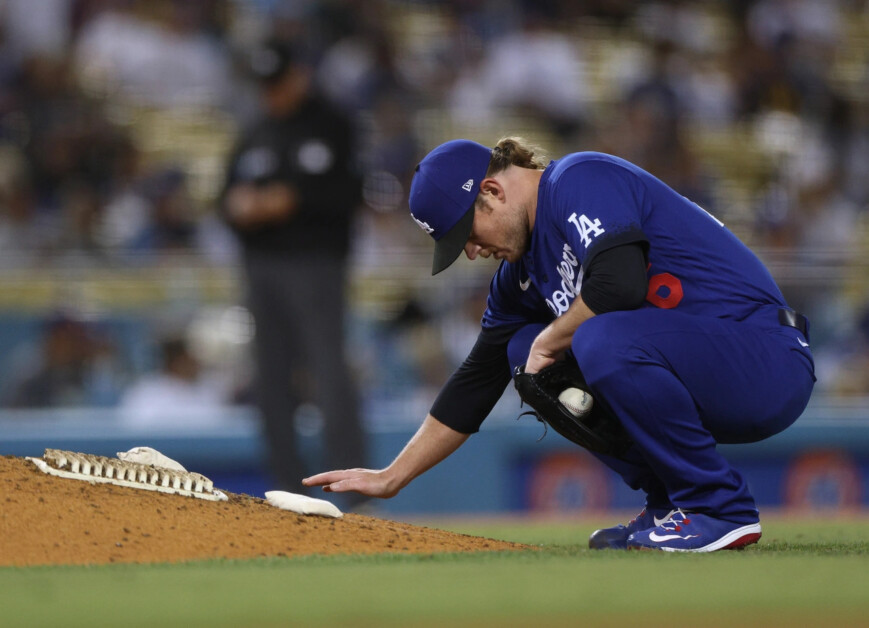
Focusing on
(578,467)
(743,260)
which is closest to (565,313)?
(743,260)

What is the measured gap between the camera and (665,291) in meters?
4.54

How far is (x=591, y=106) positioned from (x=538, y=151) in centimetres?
900

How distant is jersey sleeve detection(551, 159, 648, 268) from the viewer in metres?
4.25

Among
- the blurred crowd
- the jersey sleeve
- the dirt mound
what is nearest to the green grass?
the dirt mound

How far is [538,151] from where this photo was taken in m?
4.80

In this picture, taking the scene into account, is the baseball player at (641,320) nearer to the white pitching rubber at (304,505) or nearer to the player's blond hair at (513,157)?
the player's blond hair at (513,157)

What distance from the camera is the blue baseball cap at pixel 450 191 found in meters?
4.49

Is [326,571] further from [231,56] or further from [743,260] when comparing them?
[231,56]

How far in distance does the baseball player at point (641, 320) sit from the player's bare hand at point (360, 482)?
70 cm

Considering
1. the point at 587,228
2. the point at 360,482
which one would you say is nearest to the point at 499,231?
the point at 587,228

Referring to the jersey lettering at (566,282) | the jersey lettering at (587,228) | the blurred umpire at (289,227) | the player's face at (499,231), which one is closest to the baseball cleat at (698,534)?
the jersey lettering at (566,282)

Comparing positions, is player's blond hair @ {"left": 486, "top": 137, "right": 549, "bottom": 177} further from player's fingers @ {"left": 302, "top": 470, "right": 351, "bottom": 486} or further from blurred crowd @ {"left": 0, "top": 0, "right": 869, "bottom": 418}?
blurred crowd @ {"left": 0, "top": 0, "right": 869, "bottom": 418}

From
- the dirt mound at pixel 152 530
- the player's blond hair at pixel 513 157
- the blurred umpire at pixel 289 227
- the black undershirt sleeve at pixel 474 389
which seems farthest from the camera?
the blurred umpire at pixel 289 227

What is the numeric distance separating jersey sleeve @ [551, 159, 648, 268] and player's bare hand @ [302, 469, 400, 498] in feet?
4.09
